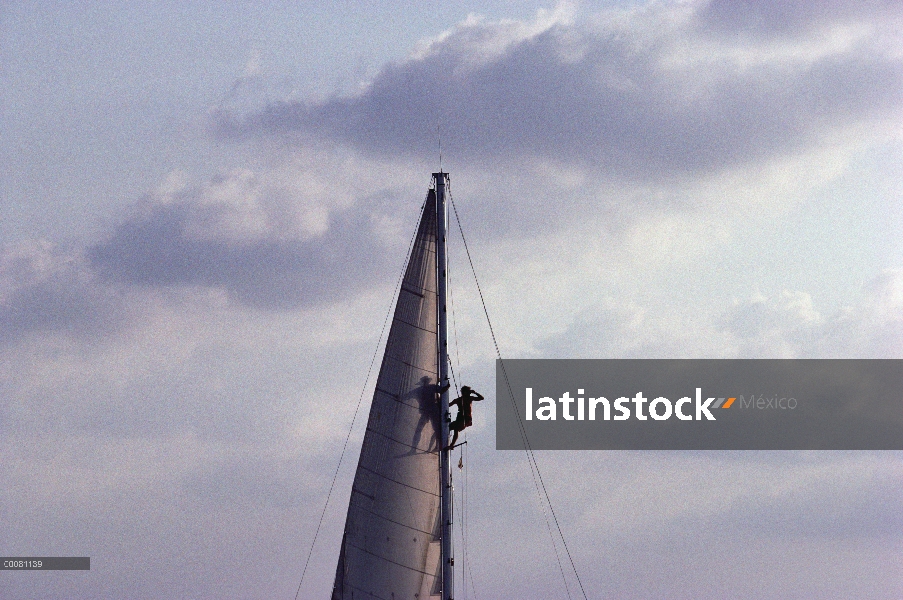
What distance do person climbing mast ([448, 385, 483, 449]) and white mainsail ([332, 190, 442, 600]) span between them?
592 millimetres

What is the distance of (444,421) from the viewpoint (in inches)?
2431

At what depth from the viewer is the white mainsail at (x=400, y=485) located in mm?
61188

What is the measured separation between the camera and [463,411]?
6184 centimetres

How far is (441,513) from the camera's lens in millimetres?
61562

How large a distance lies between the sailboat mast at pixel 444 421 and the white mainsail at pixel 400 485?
0.76 ft

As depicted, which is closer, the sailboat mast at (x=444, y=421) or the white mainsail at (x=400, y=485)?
the white mainsail at (x=400, y=485)

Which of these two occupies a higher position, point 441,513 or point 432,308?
point 432,308

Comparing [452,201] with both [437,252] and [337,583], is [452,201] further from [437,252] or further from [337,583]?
[337,583]

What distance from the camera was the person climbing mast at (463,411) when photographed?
61875mm

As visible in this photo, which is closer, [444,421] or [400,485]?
[400,485]

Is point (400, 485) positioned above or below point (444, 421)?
below

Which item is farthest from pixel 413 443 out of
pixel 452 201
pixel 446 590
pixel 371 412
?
pixel 452 201

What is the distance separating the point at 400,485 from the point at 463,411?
3691 millimetres

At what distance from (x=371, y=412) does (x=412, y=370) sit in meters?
2.23
